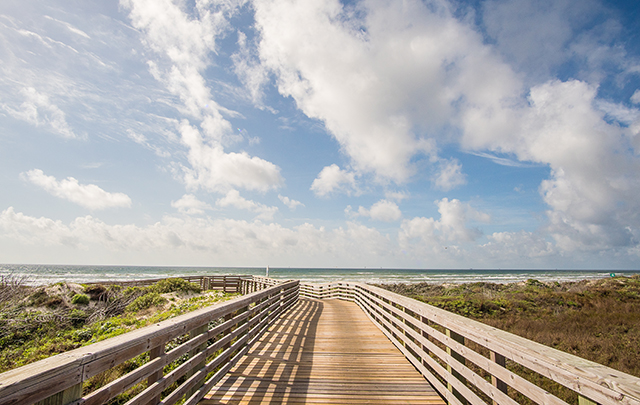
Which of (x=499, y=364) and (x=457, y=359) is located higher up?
(x=499, y=364)

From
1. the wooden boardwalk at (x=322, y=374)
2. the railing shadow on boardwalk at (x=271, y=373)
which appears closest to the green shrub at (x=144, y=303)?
the wooden boardwalk at (x=322, y=374)

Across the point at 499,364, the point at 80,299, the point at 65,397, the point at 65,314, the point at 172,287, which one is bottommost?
the point at 65,314

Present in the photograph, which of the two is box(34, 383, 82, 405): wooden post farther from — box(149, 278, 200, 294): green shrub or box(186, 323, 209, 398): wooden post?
box(149, 278, 200, 294): green shrub

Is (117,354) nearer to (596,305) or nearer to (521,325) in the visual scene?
(521,325)

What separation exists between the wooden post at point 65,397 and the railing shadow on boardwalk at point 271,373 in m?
2.29

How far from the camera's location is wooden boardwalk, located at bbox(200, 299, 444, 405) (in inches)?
162

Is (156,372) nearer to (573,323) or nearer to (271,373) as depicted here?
(271,373)

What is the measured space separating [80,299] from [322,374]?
43.4ft

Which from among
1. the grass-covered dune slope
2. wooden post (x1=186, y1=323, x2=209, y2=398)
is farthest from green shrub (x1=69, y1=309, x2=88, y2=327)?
wooden post (x1=186, y1=323, x2=209, y2=398)

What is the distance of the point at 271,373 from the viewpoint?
491cm

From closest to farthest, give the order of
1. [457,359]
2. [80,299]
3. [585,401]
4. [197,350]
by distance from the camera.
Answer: [585,401] < [457,359] < [197,350] < [80,299]

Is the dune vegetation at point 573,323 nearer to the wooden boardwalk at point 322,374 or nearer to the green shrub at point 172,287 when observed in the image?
the wooden boardwalk at point 322,374

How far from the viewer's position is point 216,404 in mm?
3822

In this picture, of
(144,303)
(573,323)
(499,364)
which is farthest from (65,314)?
(573,323)
